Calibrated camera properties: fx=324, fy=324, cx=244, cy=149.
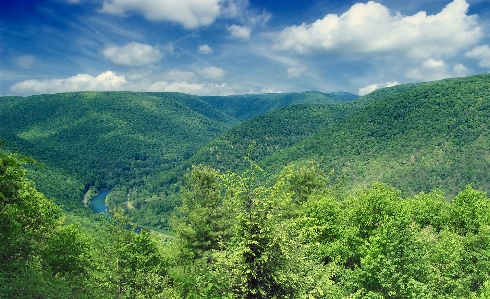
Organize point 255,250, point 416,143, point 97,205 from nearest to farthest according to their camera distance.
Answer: point 255,250, point 416,143, point 97,205

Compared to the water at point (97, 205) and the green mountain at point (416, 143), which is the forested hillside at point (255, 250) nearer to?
the green mountain at point (416, 143)

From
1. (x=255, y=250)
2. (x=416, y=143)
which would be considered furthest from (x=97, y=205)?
(x=255, y=250)

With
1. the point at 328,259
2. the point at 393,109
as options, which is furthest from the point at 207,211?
the point at 393,109

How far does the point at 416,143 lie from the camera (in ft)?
462

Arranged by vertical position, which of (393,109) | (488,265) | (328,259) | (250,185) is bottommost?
(328,259)

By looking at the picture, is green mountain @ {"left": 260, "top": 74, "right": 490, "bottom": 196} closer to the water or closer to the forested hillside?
the water

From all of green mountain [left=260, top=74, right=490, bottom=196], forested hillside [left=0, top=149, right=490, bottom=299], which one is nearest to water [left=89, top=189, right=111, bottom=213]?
green mountain [left=260, top=74, right=490, bottom=196]

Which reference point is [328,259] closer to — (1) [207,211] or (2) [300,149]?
(1) [207,211]

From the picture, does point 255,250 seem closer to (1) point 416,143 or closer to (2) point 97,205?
(1) point 416,143

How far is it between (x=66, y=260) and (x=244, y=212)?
60.2 ft

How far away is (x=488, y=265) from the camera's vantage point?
2112 centimetres

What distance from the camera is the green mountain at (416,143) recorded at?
118194mm

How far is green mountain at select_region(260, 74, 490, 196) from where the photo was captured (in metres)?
118

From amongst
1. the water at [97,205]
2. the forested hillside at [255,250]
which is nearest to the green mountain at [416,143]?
the water at [97,205]
